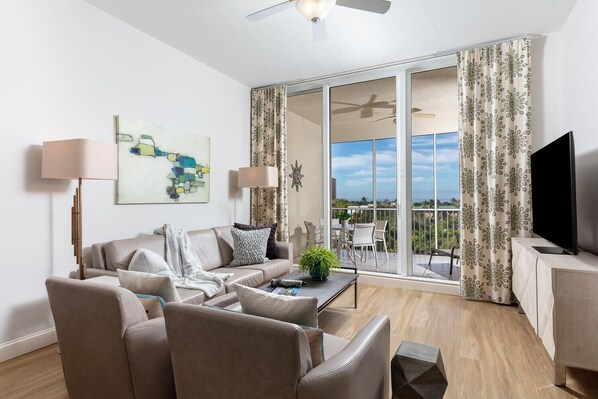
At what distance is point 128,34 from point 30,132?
1.38m

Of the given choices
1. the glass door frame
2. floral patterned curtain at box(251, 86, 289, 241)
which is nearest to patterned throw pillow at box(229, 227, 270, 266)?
floral patterned curtain at box(251, 86, 289, 241)

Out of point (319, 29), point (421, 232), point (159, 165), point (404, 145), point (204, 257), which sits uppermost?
point (319, 29)

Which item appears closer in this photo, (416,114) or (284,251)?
(284,251)

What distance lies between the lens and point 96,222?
291 centimetres

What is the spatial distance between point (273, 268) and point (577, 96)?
10.7ft

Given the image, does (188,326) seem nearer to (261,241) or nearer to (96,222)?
(96,222)

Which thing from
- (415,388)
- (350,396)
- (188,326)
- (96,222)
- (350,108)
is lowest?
(415,388)

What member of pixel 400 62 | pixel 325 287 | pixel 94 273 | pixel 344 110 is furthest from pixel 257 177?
pixel 400 62

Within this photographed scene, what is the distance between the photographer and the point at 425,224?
4.99 m

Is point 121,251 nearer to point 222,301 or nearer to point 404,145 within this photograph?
point 222,301

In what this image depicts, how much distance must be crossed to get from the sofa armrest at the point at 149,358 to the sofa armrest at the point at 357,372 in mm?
742

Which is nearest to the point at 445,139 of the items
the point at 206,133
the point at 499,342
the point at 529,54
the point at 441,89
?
the point at 441,89

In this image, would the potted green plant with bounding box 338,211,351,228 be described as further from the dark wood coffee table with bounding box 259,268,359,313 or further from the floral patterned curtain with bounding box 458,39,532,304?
the dark wood coffee table with bounding box 259,268,359,313

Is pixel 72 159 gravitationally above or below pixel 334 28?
below
